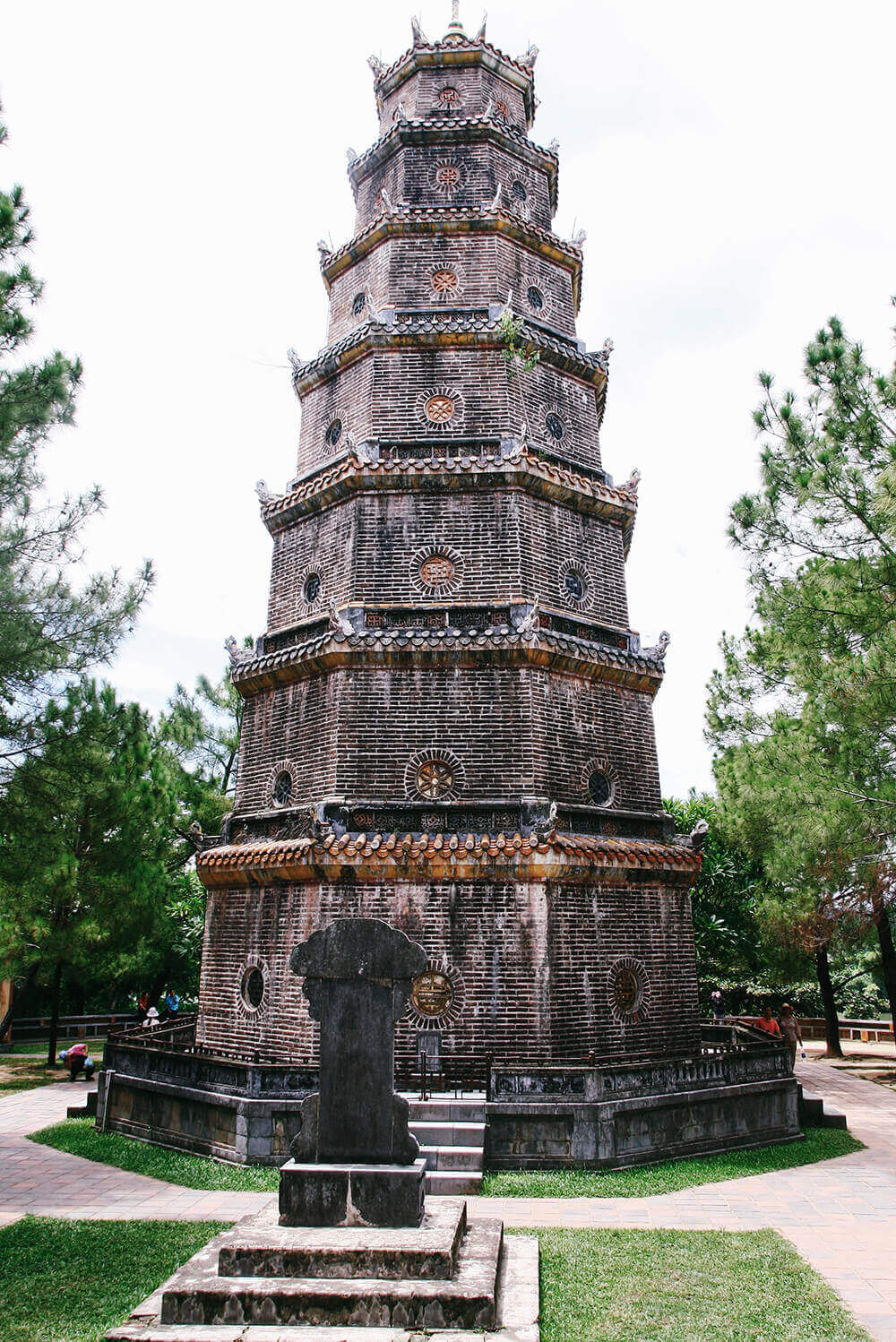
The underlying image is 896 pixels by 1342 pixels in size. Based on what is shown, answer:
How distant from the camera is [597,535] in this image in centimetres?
1481

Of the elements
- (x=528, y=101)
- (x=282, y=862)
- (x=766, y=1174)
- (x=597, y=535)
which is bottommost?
(x=766, y=1174)

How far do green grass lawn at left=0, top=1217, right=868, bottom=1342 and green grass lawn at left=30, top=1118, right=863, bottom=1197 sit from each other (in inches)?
54.0

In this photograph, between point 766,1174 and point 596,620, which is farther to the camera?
point 596,620

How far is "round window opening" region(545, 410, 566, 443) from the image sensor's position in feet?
50.2

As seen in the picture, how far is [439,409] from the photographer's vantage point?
48.4 feet

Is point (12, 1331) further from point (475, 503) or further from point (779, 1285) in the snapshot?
point (475, 503)

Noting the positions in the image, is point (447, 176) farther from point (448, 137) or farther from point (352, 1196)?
point (352, 1196)

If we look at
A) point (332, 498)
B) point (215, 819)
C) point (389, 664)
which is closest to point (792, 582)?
point (389, 664)

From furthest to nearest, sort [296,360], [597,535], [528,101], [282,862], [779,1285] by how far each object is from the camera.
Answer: [528,101], [296,360], [597,535], [282,862], [779,1285]

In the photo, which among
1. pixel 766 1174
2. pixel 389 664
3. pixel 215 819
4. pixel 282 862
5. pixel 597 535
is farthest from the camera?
pixel 215 819

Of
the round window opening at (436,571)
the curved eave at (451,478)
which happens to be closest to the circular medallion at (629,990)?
the round window opening at (436,571)

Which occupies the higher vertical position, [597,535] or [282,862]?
[597,535]

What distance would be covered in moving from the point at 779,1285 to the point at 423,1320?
3045mm

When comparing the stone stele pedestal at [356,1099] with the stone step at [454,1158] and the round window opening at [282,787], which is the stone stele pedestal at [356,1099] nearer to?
the stone step at [454,1158]
